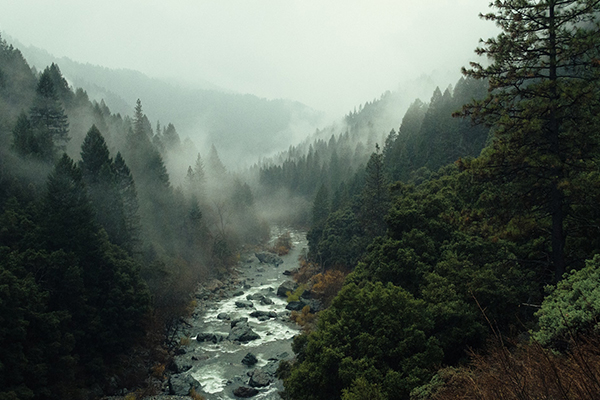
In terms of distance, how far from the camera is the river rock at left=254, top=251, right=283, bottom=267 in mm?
82750

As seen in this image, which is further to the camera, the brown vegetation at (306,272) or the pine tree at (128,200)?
the brown vegetation at (306,272)

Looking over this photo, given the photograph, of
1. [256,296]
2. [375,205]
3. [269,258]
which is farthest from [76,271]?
[269,258]

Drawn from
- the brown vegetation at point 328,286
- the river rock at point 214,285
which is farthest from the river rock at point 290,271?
the brown vegetation at point 328,286

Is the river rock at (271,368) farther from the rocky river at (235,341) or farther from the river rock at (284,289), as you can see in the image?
the river rock at (284,289)

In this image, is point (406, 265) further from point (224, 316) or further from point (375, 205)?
point (224, 316)

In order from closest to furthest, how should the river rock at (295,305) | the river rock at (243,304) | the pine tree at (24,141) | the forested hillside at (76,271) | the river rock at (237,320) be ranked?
the forested hillside at (76,271) → the river rock at (237,320) → the pine tree at (24,141) → the river rock at (295,305) → the river rock at (243,304)

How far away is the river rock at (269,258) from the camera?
8275 cm

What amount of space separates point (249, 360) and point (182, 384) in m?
7.11

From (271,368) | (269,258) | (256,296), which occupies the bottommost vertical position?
(269,258)

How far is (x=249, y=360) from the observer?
1423 inches

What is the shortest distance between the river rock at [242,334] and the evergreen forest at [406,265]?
652cm

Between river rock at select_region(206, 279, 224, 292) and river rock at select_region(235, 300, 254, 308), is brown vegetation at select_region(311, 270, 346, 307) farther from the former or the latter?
river rock at select_region(206, 279, 224, 292)

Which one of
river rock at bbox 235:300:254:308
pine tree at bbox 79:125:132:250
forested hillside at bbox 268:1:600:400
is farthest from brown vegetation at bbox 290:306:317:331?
pine tree at bbox 79:125:132:250

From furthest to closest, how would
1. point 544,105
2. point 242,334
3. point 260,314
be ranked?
point 260,314
point 242,334
point 544,105
